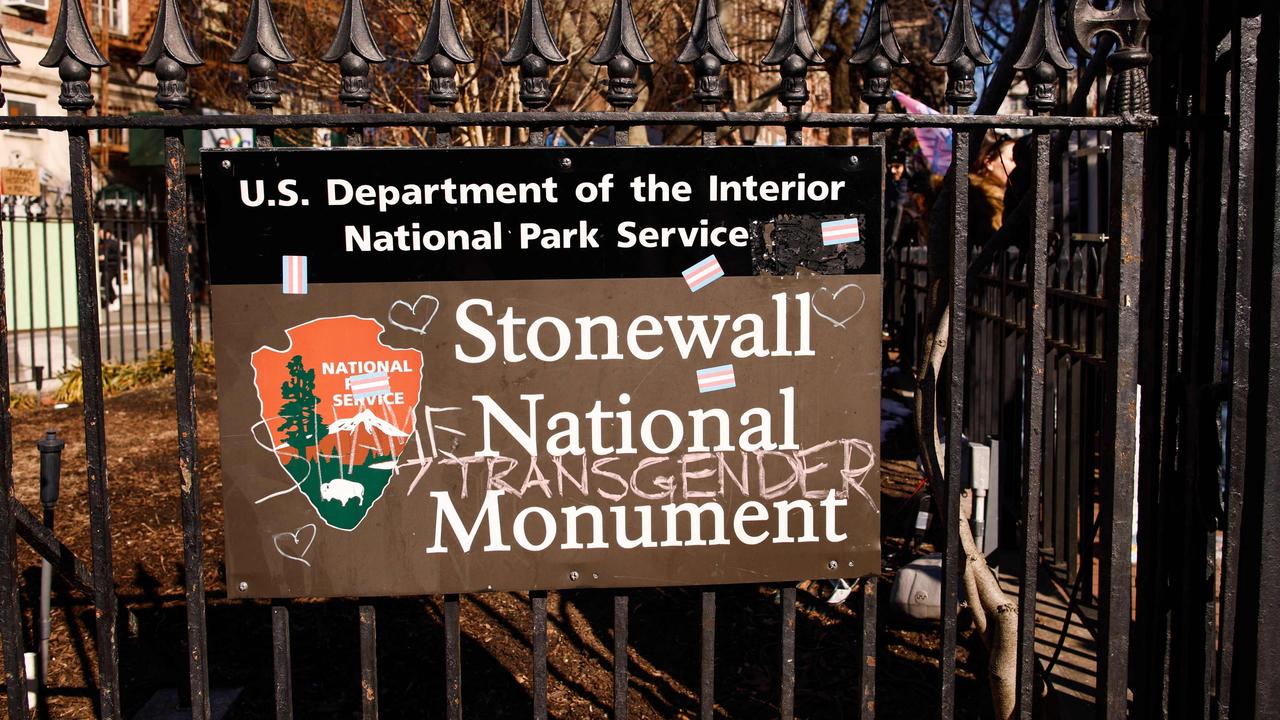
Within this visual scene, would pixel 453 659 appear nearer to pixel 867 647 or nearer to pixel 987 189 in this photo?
pixel 867 647

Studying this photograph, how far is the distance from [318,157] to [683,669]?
261 cm

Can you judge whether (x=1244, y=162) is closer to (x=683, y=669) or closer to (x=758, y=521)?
(x=758, y=521)

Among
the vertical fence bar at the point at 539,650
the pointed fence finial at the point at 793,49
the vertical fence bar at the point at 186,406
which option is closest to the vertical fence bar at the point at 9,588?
the vertical fence bar at the point at 186,406

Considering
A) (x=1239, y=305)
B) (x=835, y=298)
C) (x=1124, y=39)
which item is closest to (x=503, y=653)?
(x=835, y=298)

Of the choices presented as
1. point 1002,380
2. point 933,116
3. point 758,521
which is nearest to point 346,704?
point 758,521

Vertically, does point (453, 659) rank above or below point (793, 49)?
below

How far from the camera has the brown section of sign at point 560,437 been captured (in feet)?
8.78

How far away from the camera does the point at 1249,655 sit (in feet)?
8.48

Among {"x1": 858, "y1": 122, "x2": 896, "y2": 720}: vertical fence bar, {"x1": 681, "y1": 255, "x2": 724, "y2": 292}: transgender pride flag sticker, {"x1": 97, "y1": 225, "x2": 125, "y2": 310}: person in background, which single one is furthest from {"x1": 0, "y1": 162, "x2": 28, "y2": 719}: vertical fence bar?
{"x1": 97, "y1": 225, "x2": 125, "y2": 310}: person in background

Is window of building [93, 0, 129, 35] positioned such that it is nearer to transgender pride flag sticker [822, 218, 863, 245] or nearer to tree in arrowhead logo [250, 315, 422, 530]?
tree in arrowhead logo [250, 315, 422, 530]

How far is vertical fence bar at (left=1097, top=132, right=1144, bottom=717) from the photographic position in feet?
8.77

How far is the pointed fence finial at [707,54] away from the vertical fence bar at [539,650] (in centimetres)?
132

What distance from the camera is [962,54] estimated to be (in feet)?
8.59

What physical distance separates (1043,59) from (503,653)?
309 centimetres
